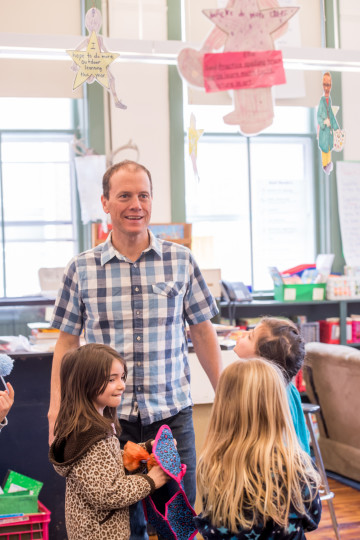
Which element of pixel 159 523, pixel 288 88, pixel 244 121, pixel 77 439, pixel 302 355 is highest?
pixel 288 88

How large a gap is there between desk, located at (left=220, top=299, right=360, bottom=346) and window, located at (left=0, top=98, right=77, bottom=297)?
4.90 feet

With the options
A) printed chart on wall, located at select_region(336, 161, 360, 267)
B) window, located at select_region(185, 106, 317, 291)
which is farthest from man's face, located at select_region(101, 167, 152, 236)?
printed chart on wall, located at select_region(336, 161, 360, 267)

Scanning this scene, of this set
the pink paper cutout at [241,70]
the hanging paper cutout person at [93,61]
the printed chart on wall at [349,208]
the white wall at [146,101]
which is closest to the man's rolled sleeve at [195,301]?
the pink paper cutout at [241,70]

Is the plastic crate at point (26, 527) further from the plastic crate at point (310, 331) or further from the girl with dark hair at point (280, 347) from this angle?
the plastic crate at point (310, 331)

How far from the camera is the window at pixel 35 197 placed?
5.93m

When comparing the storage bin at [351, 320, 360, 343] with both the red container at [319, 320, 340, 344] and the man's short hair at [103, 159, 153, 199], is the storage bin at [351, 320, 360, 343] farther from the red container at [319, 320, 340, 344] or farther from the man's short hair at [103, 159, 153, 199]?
the man's short hair at [103, 159, 153, 199]

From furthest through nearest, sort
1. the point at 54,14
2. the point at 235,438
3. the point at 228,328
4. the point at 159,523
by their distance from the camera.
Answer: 1. the point at 54,14
2. the point at 228,328
3. the point at 159,523
4. the point at 235,438

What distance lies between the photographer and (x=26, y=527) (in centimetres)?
318

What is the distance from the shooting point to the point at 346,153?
6211 mm

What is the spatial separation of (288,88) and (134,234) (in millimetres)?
4147

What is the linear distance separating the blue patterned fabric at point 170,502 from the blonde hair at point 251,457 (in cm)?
18

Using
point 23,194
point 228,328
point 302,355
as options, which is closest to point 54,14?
point 23,194

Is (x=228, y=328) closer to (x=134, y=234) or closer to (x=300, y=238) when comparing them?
(x=134, y=234)

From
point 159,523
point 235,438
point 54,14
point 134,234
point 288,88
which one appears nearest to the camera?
point 235,438
